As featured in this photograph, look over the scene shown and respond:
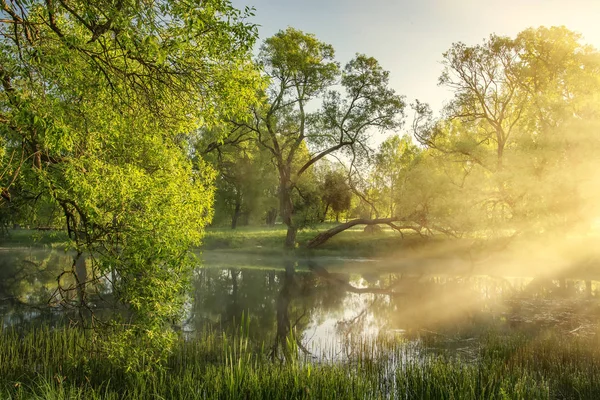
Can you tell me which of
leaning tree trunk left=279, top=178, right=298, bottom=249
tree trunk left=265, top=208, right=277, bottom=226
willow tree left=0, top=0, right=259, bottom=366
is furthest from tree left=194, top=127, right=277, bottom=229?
willow tree left=0, top=0, right=259, bottom=366

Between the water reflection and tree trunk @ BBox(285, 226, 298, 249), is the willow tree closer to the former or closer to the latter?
the water reflection

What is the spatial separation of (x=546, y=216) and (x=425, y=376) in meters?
24.8

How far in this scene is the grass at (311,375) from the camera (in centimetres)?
875

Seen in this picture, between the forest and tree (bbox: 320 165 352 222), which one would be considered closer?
the forest

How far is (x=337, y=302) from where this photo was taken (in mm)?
23453

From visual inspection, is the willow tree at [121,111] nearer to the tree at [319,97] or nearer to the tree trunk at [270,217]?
the tree at [319,97]

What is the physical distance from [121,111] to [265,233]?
37.3 metres

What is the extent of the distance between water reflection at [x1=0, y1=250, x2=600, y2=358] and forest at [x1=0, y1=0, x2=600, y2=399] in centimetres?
20

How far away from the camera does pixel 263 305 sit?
22.7 meters

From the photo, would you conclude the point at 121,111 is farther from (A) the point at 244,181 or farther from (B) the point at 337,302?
(A) the point at 244,181

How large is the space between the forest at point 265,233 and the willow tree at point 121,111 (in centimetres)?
7

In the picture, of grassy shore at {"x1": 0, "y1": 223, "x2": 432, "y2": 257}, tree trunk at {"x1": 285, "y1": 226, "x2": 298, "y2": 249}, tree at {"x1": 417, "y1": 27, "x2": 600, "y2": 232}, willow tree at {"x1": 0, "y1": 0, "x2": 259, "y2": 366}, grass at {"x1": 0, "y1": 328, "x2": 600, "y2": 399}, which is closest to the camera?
willow tree at {"x1": 0, "y1": 0, "x2": 259, "y2": 366}

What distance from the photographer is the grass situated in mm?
8750

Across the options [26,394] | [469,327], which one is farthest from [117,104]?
[469,327]
